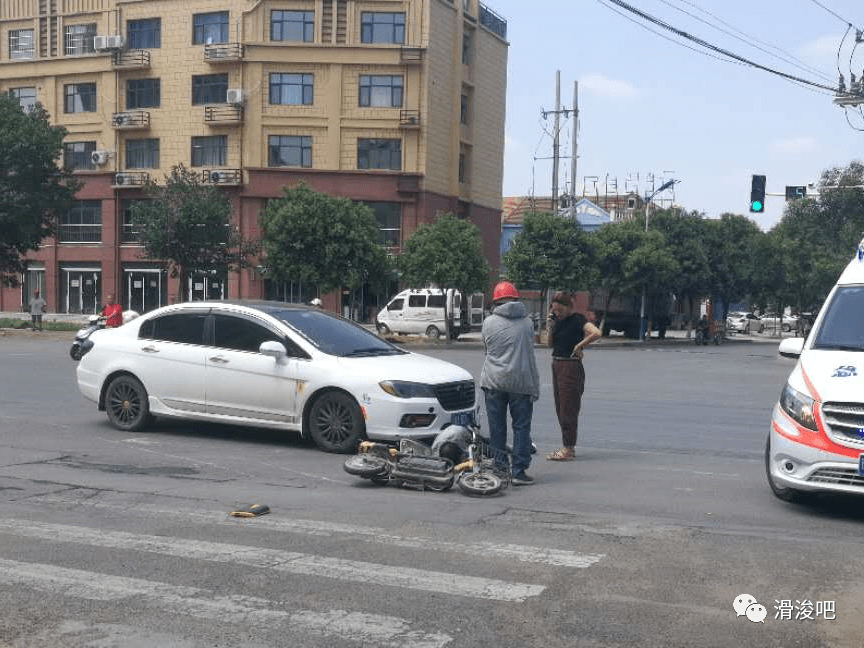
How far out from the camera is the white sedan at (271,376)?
35.9ft

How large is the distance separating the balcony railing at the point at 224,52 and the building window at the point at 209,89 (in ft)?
3.09

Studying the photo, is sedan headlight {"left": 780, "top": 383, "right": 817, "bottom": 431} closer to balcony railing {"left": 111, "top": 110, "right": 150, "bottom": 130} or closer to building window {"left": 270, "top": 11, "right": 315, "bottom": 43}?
building window {"left": 270, "top": 11, "right": 315, "bottom": 43}

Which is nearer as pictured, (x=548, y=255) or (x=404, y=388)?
(x=404, y=388)

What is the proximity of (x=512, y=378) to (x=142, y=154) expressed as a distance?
161ft

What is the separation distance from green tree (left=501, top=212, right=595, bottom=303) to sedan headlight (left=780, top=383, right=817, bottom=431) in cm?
3678

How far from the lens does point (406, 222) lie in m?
51.7

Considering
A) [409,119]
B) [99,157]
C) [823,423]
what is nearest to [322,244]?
[409,119]

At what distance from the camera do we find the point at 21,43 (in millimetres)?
57656

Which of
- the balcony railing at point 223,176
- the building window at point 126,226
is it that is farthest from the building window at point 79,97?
the balcony railing at point 223,176

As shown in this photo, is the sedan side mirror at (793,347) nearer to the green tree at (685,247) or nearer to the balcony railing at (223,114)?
the green tree at (685,247)

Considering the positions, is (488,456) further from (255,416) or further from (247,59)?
(247,59)

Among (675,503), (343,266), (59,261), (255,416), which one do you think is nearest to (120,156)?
(59,261)

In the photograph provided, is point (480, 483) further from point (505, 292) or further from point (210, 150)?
point (210, 150)

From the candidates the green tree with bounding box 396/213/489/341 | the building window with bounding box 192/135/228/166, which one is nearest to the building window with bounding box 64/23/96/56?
the building window with bounding box 192/135/228/166
